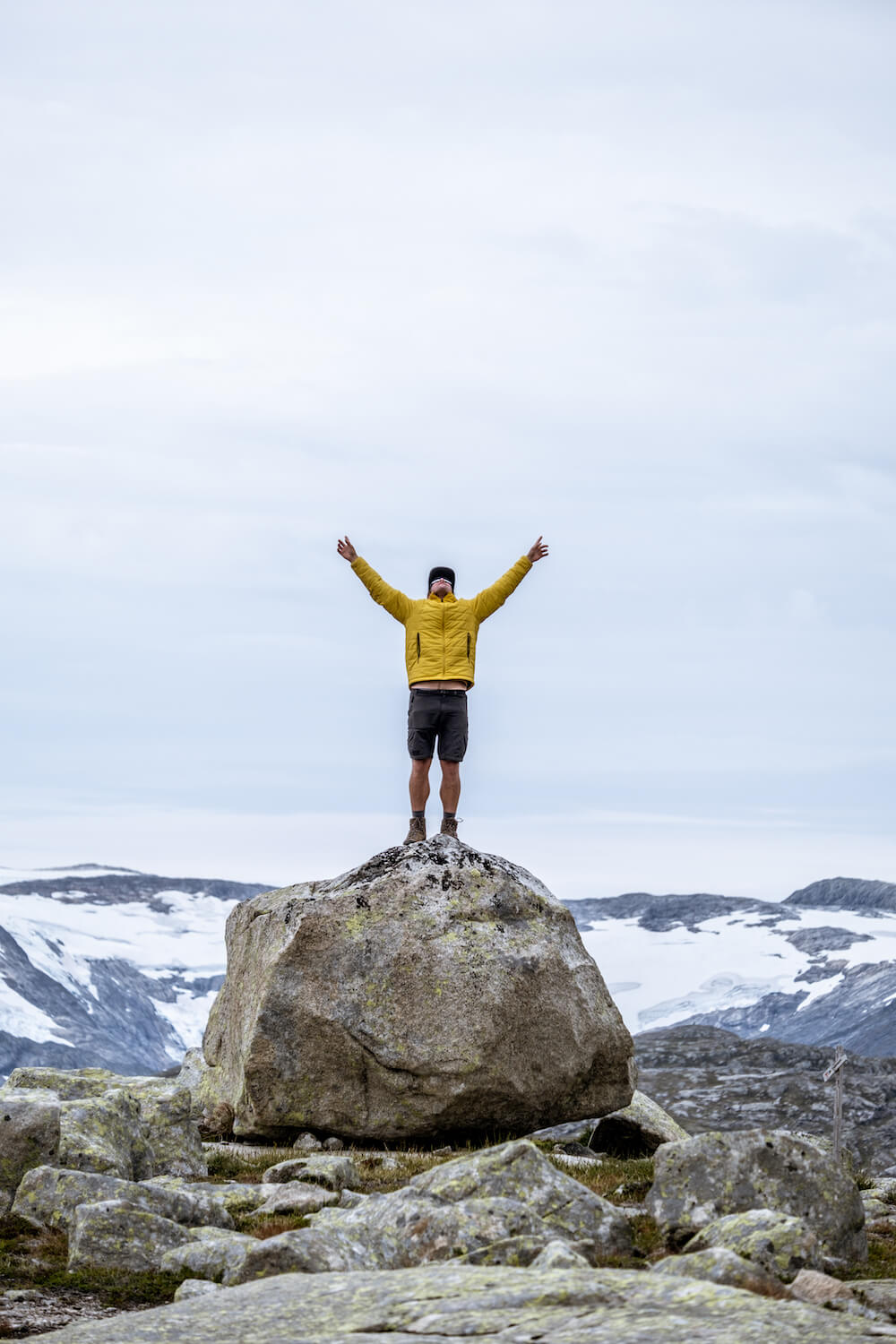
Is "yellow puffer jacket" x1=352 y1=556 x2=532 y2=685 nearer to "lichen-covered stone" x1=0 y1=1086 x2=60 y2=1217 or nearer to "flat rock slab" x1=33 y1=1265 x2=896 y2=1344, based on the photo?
"lichen-covered stone" x1=0 y1=1086 x2=60 y2=1217

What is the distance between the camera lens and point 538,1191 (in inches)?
480

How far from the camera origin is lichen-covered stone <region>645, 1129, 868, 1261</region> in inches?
484

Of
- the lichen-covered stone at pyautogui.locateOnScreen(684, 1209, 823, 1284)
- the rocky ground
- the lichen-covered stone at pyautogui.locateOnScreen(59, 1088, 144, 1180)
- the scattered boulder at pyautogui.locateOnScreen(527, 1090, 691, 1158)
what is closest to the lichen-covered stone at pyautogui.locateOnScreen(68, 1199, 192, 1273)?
the lichen-covered stone at pyautogui.locateOnScreen(59, 1088, 144, 1180)

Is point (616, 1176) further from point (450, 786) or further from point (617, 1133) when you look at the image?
point (450, 786)

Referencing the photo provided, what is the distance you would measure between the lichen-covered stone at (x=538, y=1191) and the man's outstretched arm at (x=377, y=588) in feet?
38.5

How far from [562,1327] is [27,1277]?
616 centimetres

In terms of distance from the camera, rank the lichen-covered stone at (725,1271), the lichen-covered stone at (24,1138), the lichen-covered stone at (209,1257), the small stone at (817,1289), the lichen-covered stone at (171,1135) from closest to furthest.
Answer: the lichen-covered stone at (725,1271) → the small stone at (817,1289) → the lichen-covered stone at (209,1257) → the lichen-covered stone at (24,1138) → the lichen-covered stone at (171,1135)

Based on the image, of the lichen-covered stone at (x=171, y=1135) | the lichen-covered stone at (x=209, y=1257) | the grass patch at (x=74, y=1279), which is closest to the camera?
the grass patch at (x=74, y=1279)

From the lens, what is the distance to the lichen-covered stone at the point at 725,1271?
9.13 meters

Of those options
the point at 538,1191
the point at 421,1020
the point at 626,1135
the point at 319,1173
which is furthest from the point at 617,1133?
the point at 538,1191

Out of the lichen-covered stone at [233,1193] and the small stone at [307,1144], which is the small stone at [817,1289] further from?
the small stone at [307,1144]

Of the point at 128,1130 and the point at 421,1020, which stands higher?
the point at 421,1020

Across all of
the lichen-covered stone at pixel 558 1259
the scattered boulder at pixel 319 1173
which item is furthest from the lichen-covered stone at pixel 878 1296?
the scattered boulder at pixel 319 1173

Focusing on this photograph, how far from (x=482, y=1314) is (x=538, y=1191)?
4.61 metres
